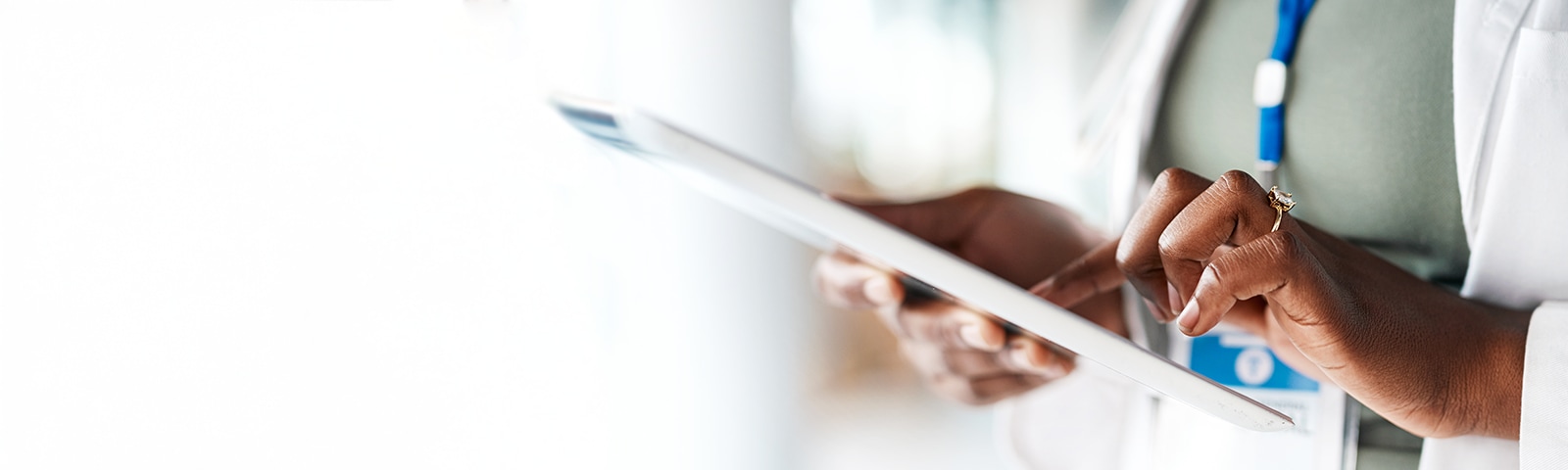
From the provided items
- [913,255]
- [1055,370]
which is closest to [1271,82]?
[1055,370]

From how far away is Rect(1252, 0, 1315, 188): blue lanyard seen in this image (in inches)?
22.8

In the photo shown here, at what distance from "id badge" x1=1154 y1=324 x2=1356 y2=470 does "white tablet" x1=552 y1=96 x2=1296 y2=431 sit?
267 millimetres

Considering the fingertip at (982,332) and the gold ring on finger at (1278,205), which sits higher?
the gold ring on finger at (1278,205)

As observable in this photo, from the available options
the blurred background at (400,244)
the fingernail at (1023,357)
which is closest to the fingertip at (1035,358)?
the fingernail at (1023,357)

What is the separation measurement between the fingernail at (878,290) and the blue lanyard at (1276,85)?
27cm

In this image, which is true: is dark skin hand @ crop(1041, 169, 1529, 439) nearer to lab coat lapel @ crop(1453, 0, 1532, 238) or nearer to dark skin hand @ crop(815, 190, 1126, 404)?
lab coat lapel @ crop(1453, 0, 1532, 238)

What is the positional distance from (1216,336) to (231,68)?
780mm

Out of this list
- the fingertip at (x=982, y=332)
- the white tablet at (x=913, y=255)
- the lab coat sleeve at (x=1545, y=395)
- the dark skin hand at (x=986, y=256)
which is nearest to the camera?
the white tablet at (x=913, y=255)

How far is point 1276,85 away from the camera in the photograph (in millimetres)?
577

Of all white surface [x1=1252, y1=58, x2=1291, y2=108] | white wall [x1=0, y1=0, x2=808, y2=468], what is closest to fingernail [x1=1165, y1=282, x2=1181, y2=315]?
white surface [x1=1252, y1=58, x2=1291, y2=108]

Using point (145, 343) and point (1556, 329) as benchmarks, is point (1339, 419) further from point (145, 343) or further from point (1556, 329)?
point (145, 343)

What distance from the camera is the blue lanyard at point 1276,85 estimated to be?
58 centimetres

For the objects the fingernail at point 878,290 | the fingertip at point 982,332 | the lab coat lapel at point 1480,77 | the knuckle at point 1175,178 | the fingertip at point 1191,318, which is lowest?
the fingertip at point 982,332

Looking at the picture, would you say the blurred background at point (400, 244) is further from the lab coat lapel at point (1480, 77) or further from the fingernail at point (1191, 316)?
the lab coat lapel at point (1480, 77)
